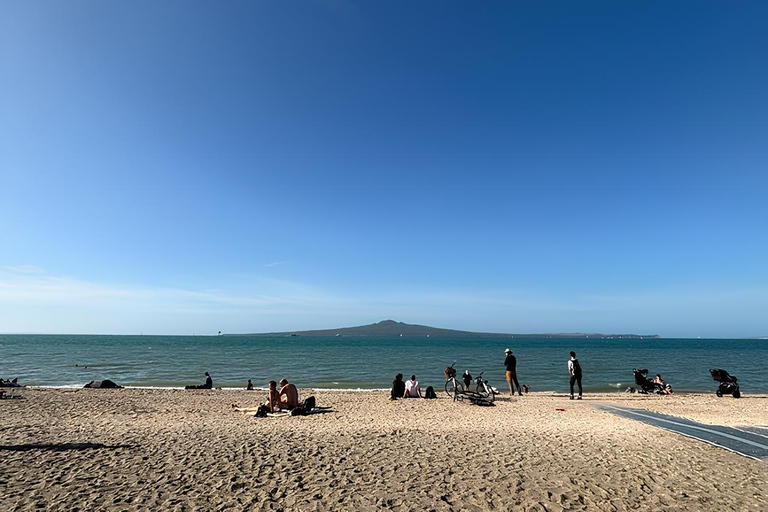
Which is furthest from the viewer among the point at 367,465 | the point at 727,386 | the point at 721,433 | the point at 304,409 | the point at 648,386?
the point at 648,386

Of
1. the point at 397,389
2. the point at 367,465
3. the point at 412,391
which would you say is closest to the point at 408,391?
the point at 412,391

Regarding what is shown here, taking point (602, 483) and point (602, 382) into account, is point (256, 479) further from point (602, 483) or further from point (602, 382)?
point (602, 382)

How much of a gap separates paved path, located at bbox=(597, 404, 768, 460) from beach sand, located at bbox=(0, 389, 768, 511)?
379 mm

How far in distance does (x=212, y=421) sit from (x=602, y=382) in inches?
1083

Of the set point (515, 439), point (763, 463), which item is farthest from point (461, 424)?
point (763, 463)

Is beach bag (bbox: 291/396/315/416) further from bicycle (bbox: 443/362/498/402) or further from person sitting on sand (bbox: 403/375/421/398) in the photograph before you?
bicycle (bbox: 443/362/498/402)

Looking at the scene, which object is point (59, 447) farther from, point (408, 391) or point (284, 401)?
point (408, 391)

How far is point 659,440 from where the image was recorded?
910cm

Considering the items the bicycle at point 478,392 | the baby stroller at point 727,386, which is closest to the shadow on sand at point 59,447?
the bicycle at point 478,392

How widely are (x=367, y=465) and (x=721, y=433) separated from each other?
843 centimetres

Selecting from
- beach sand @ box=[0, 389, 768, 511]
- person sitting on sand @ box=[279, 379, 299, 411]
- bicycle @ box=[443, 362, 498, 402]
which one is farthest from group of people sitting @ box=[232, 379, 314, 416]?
bicycle @ box=[443, 362, 498, 402]

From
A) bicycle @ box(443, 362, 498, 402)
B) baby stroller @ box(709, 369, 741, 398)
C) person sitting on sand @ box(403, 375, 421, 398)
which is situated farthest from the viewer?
baby stroller @ box(709, 369, 741, 398)

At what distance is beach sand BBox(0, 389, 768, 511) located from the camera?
6.10 metres

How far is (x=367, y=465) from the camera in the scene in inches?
298
